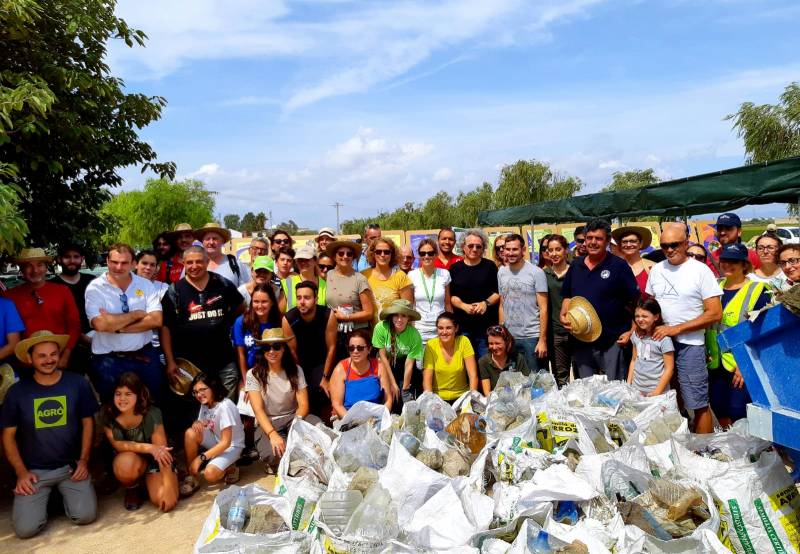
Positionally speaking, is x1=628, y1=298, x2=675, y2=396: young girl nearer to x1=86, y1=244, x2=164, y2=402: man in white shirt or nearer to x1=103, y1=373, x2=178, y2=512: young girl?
x1=103, y1=373, x2=178, y2=512: young girl

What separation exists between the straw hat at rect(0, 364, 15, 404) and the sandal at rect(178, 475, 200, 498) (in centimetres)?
144

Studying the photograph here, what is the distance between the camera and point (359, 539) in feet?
8.20

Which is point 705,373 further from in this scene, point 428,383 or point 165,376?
point 165,376

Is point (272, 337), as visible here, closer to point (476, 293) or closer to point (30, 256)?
point (476, 293)

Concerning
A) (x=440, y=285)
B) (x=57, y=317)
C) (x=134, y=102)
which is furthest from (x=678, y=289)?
(x=134, y=102)

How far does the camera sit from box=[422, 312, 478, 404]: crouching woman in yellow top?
4.57 metres

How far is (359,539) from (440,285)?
277 centimetres

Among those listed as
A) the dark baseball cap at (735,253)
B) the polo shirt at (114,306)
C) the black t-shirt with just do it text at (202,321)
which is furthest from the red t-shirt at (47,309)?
the dark baseball cap at (735,253)

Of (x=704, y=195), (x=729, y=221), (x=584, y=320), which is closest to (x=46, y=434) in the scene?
(x=584, y=320)

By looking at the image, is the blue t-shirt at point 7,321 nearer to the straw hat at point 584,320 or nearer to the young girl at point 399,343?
the young girl at point 399,343

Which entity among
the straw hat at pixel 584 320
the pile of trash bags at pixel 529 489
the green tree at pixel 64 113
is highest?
the green tree at pixel 64 113

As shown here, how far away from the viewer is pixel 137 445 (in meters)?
3.99

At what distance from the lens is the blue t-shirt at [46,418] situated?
149 inches

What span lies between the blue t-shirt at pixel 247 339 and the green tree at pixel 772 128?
17.7 meters
